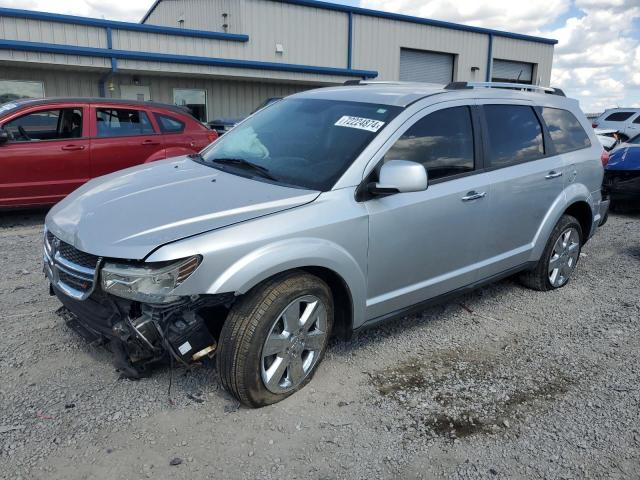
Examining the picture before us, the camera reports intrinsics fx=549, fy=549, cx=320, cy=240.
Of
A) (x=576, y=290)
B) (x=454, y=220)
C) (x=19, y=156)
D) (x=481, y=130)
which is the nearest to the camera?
(x=454, y=220)

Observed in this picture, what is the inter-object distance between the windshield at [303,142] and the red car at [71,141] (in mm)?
3914

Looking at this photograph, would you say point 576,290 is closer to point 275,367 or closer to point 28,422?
point 275,367

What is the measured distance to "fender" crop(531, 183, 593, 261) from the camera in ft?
15.1

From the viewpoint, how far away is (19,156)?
273 inches

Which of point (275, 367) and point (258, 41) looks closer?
point (275, 367)

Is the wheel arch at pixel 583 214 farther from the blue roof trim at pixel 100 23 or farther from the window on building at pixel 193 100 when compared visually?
the window on building at pixel 193 100

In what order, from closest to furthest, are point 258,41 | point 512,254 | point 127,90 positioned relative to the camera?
point 512,254, point 127,90, point 258,41

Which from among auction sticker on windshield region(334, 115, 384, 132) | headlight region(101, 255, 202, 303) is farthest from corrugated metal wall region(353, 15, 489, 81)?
headlight region(101, 255, 202, 303)

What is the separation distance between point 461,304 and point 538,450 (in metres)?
2.02

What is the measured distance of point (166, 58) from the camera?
15711 mm

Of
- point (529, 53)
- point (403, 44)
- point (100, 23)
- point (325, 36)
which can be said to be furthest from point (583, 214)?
point (529, 53)

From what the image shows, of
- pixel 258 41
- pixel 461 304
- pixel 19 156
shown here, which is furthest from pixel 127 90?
pixel 461 304

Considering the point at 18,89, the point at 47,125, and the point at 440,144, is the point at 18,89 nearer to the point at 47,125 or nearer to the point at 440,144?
the point at 47,125

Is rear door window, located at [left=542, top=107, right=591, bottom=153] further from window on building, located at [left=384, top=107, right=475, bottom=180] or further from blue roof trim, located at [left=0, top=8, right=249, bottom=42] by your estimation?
blue roof trim, located at [left=0, top=8, right=249, bottom=42]
